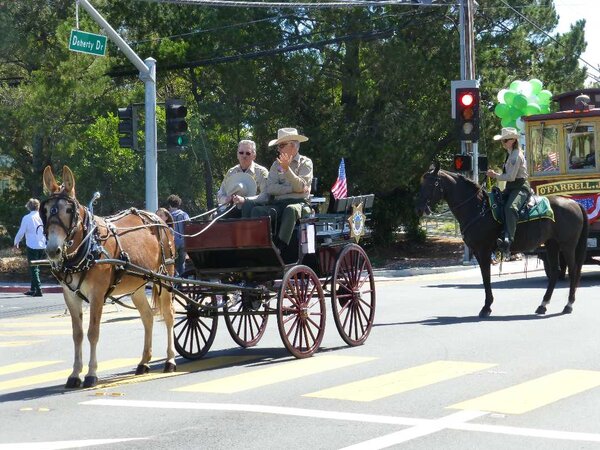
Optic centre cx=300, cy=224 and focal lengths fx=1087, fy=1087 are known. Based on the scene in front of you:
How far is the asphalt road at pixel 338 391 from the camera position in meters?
7.98

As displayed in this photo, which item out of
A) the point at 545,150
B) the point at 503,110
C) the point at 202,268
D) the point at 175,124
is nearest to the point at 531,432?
the point at 202,268

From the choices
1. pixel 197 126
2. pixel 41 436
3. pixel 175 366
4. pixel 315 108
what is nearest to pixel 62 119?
pixel 197 126

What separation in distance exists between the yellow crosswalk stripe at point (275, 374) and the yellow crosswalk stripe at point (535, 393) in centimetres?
204

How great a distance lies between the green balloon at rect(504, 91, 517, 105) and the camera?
2686cm

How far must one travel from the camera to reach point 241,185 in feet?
40.5

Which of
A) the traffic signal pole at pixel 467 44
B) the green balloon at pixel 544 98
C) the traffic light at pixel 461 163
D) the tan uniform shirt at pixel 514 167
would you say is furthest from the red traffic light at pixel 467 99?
the tan uniform shirt at pixel 514 167

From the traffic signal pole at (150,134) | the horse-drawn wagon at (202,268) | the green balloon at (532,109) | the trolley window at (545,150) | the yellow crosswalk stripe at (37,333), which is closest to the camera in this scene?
the horse-drawn wagon at (202,268)

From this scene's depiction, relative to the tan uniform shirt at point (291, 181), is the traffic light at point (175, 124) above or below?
above

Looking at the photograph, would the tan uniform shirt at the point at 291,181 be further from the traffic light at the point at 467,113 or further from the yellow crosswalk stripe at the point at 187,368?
the traffic light at the point at 467,113

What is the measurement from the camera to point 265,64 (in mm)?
31969

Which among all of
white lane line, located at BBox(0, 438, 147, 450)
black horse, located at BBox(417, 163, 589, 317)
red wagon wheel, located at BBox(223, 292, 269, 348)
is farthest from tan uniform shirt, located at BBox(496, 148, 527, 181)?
white lane line, located at BBox(0, 438, 147, 450)

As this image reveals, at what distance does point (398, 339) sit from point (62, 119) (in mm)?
17908

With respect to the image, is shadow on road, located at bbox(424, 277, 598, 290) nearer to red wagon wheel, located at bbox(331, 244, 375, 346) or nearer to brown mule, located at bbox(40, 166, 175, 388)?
red wagon wheel, located at bbox(331, 244, 375, 346)

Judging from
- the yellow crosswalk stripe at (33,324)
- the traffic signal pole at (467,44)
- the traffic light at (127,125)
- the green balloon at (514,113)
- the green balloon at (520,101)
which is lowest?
the yellow crosswalk stripe at (33,324)
